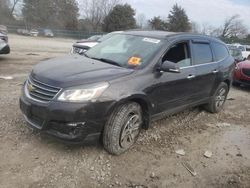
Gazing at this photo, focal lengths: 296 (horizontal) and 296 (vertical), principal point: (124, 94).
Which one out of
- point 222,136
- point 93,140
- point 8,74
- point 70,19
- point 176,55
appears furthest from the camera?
point 70,19

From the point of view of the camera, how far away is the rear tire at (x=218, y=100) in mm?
6546

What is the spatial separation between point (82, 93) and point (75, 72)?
425 mm

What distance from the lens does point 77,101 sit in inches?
144

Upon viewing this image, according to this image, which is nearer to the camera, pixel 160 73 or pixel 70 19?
pixel 160 73

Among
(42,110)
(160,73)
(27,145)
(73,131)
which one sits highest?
(160,73)

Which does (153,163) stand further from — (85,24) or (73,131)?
(85,24)

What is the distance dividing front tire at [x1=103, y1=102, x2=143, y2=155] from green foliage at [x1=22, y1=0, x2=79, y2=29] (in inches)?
→ 1983

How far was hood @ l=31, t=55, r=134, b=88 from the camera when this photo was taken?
3795 mm

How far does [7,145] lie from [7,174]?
75cm

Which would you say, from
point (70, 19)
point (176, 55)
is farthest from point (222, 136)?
point (70, 19)

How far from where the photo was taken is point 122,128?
13.5 feet

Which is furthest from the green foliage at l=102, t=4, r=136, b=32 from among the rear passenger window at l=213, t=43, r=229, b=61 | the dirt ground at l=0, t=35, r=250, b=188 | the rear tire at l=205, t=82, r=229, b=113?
the dirt ground at l=0, t=35, r=250, b=188

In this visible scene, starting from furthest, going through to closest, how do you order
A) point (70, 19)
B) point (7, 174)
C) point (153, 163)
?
1. point (70, 19)
2. point (153, 163)
3. point (7, 174)

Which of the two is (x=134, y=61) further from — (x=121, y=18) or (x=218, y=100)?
(x=121, y=18)
